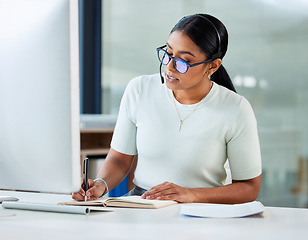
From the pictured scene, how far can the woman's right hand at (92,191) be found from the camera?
4.47ft

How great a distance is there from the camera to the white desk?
38.7 inches

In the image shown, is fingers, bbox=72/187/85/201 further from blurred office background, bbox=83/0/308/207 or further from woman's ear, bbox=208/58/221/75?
blurred office background, bbox=83/0/308/207

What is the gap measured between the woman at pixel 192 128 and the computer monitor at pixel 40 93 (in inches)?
27.1

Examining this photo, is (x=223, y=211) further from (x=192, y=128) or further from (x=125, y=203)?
(x=192, y=128)

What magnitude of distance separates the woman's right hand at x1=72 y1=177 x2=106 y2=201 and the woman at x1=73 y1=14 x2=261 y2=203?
0.72 ft

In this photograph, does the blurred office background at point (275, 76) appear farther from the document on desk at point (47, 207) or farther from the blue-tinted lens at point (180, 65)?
the document on desk at point (47, 207)

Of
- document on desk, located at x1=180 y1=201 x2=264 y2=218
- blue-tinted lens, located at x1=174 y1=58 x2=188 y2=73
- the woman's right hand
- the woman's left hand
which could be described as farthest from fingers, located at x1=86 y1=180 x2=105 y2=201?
blue-tinted lens, located at x1=174 y1=58 x2=188 y2=73

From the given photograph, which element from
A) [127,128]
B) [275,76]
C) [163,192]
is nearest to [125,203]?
[163,192]

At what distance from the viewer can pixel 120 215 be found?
3.87ft

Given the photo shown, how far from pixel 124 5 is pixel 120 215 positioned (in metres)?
3.34

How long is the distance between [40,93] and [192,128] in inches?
31.8

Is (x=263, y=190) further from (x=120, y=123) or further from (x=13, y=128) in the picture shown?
(x=13, y=128)

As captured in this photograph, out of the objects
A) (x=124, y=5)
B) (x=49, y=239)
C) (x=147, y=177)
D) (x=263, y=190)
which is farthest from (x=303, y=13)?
(x=49, y=239)

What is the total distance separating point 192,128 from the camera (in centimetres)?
173
